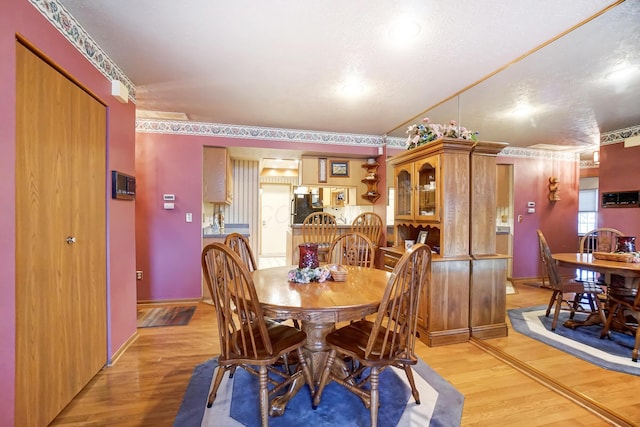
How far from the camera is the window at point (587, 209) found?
2.14m

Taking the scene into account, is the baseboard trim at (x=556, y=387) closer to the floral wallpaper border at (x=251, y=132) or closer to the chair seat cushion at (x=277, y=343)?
the chair seat cushion at (x=277, y=343)

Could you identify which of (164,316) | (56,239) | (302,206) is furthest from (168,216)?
(302,206)

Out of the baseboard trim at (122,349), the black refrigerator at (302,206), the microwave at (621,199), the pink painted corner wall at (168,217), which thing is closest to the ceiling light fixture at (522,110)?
the microwave at (621,199)

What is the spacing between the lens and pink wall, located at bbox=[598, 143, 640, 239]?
6.06 ft

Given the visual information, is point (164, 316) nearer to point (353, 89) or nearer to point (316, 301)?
point (316, 301)

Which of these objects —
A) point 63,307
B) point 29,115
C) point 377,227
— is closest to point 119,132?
point 29,115

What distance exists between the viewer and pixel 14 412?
1.30 meters

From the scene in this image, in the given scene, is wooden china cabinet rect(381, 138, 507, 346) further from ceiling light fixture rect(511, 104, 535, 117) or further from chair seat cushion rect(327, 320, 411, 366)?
chair seat cushion rect(327, 320, 411, 366)

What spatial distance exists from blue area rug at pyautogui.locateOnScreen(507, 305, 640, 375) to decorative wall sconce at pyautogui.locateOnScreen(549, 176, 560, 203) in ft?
3.79

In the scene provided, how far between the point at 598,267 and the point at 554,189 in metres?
0.72

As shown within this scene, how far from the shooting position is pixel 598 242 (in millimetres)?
2178

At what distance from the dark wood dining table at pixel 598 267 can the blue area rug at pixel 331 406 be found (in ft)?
5.00

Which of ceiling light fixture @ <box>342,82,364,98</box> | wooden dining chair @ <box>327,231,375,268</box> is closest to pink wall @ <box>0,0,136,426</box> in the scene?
wooden dining chair @ <box>327,231,375,268</box>

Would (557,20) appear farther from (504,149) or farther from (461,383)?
(461,383)
